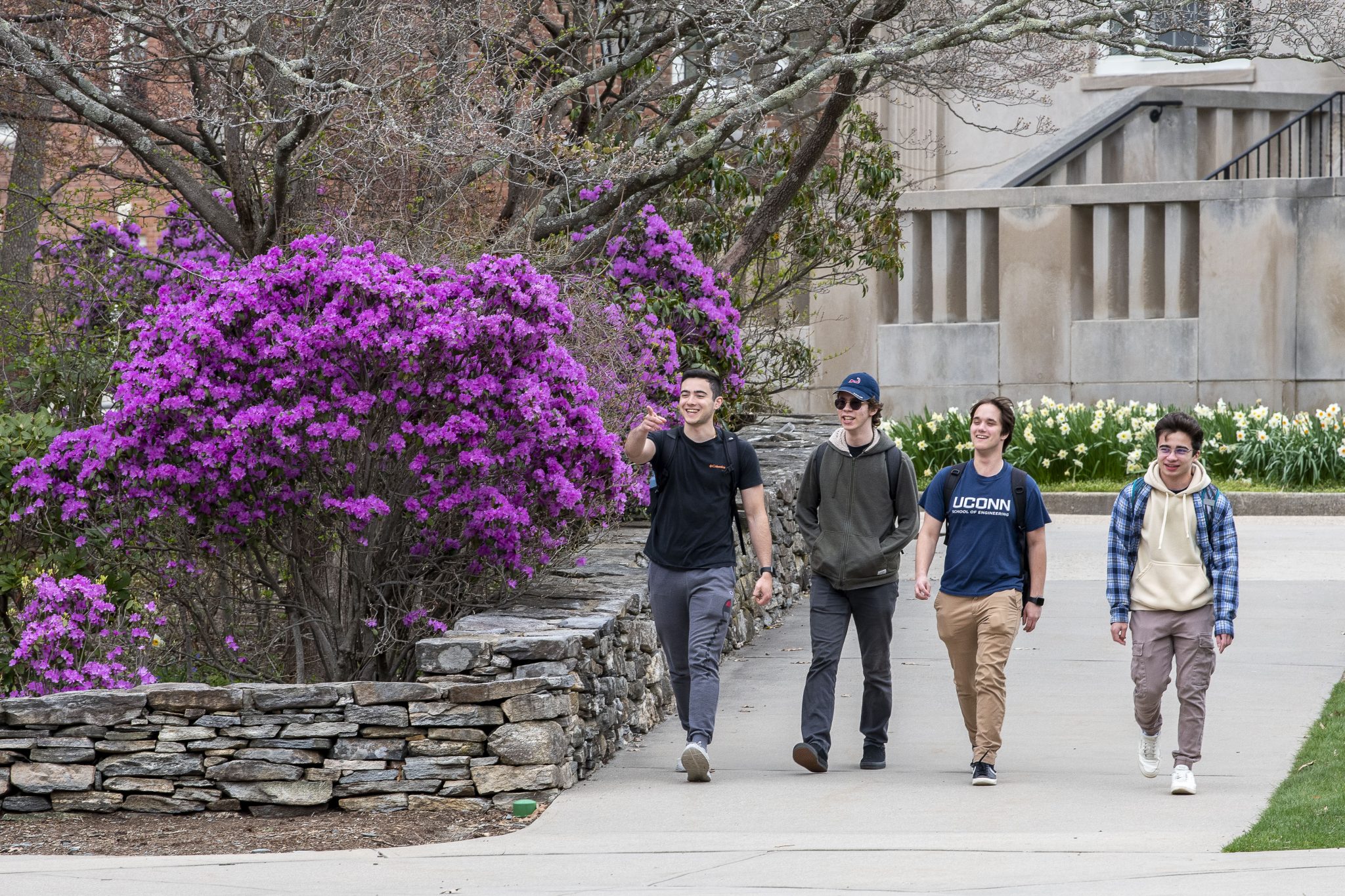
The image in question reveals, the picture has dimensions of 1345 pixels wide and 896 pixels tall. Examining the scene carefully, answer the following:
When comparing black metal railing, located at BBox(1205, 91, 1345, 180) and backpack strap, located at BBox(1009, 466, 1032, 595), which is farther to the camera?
black metal railing, located at BBox(1205, 91, 1345, 180)

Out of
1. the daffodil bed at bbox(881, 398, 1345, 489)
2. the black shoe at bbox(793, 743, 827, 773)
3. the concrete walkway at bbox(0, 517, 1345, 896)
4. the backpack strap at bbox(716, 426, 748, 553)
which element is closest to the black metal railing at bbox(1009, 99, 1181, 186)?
the daffodil bed at bbox(881, 398, 1345, 489)

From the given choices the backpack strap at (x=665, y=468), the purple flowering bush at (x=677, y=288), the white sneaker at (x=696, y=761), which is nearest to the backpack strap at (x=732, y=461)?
the backpack strap at (x=665, y=468)

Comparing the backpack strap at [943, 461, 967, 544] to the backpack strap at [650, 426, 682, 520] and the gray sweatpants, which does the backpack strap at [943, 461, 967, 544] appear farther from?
the backpack strap at [650, 426, 682, 520]

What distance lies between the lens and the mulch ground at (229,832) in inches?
248

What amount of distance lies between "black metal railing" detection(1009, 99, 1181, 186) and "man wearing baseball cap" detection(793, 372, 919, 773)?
1231 centimetres

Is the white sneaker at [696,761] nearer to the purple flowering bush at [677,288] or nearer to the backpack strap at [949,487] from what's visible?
the backpack strap at [949,487]

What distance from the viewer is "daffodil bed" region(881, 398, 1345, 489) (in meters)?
14.5

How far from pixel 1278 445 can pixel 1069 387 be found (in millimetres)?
3251

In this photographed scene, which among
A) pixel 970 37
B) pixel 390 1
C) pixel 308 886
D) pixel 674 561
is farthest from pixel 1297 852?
pixel 390 1

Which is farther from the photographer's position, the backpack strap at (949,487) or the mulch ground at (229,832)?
the backpack strap at (949,487)

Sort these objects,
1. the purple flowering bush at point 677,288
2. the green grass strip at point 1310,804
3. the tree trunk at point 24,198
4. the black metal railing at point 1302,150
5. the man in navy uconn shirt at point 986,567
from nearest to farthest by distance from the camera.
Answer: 1. the green grass strip at point 1310,804
2. the man in navy uconn shirt at point 986,567
3. the purple flowering bush at point 677,288
4. the tree trunk at point 24,198
5. the black metal railing at point 1302,150

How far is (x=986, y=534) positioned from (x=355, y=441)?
2740mm

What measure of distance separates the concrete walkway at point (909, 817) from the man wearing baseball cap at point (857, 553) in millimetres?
240

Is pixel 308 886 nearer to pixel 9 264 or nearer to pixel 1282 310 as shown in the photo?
pixel 9 264
